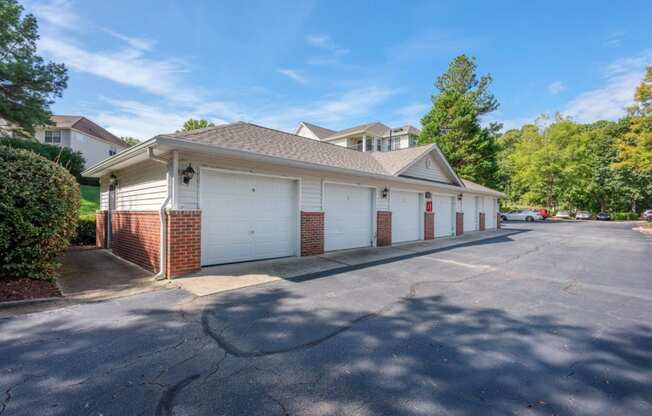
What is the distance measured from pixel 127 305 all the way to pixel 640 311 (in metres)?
7.86

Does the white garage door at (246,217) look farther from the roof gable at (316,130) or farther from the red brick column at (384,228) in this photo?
the roof gable at (316,130)

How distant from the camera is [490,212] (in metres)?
20.8

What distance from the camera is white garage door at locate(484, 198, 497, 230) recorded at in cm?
2012

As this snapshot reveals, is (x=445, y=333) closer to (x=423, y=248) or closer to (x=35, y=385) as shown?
(x=35, y=385)

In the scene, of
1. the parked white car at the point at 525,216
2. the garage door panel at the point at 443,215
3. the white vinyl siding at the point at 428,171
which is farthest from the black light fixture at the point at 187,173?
the parked white car at the point at 525,216

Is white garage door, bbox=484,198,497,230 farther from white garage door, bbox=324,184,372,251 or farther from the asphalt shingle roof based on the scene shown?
white garage door, bbox=324,184,372,251

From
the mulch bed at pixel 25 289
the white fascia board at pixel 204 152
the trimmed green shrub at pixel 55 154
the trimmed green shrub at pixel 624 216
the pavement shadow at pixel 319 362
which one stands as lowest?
the pavement shadow at pixel 319 362

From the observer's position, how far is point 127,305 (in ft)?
14.9

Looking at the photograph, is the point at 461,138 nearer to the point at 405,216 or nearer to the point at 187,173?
the point at 405,216

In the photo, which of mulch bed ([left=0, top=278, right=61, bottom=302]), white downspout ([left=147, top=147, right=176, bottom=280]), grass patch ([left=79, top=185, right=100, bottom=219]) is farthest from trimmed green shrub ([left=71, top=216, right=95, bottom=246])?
white downspout ([left=147, top=147, right=176, bottom=280])

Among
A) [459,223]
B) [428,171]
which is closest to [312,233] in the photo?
[428,171]

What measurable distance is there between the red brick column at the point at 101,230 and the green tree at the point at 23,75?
9618mm

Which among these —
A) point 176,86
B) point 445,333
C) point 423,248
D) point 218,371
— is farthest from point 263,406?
point 176,86

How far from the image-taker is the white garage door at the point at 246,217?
6.82 metres
